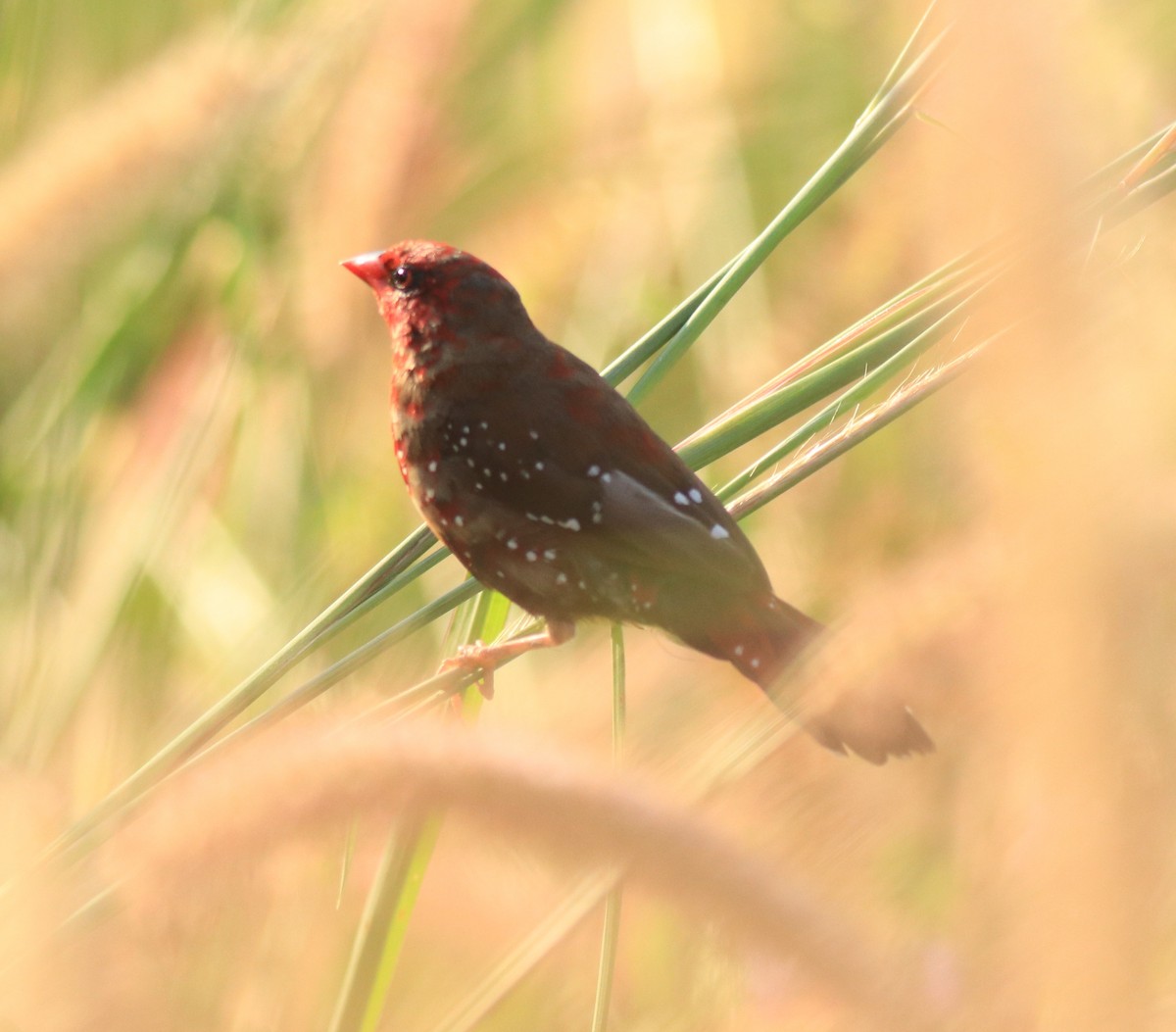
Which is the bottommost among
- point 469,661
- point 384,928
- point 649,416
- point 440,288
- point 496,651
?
point 649,416

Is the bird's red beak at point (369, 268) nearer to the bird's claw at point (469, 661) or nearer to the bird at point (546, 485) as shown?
the bird at point (546, 485)

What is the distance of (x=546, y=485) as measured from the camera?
2426 millimetres

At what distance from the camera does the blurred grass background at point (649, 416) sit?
0.71 m

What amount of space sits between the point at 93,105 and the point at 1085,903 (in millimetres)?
2082

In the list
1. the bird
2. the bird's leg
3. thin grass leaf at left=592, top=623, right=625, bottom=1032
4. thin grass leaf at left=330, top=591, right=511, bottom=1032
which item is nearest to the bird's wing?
the bird

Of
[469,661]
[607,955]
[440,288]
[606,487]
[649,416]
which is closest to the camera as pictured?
[607,955]

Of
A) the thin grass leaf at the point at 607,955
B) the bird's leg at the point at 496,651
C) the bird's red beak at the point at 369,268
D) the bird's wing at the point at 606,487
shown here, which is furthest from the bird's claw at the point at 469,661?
the bird's red beak at the point at 369,268

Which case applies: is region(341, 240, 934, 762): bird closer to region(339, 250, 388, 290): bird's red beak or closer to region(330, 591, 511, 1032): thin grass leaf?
region(339, 250, 388, 290): bird's red beak

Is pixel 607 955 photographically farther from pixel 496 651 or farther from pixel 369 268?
pixel 369 268

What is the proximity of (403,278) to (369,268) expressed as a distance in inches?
2.5

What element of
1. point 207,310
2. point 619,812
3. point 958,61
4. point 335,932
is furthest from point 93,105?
point 958,61

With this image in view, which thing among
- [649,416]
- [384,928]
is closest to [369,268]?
[649,416]

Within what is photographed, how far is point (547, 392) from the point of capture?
249cm

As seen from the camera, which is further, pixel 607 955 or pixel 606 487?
pixel 606 487
